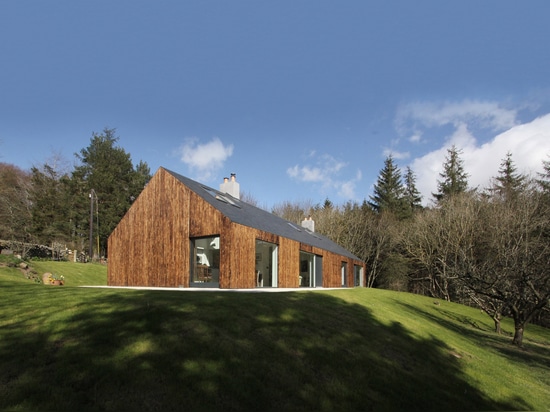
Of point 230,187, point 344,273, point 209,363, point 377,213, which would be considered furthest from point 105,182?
point 209,363

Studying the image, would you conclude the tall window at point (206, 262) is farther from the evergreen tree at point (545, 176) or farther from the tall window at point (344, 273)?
the evergreen tree at point (545, 176)

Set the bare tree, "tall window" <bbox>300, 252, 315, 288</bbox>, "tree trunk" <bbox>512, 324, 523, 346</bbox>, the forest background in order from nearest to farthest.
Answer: the bare tree → "tree trunk" <bbox>512, 324, 523, 346</bbox> → "tall window" <bbox>300, 252, 315, 288</bbox> → the forest background

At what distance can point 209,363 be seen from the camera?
4820mm

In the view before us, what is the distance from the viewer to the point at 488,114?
21.3 meters

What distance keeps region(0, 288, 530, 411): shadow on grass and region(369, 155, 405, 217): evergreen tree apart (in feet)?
129

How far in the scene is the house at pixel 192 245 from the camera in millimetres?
14062

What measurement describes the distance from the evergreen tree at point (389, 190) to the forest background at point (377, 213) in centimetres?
14

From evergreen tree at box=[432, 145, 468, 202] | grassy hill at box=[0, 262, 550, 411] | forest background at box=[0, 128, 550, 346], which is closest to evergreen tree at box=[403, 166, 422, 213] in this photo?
forest background at box=[0, 128, 550, 346]

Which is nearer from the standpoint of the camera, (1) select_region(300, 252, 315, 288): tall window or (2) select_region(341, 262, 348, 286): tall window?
(1) select_region(300, 252, 315, 288): tall window

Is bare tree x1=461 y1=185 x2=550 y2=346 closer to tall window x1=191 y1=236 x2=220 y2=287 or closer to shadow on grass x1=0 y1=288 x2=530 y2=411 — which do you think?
shadow on grass x1=0 y1=288 x2=530 y2=411

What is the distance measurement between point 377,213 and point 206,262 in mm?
34314

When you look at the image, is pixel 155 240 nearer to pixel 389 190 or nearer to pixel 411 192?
pixel 389 190

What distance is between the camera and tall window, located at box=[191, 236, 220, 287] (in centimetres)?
1430

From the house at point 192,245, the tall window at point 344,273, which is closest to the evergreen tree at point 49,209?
the house at point 192,245
